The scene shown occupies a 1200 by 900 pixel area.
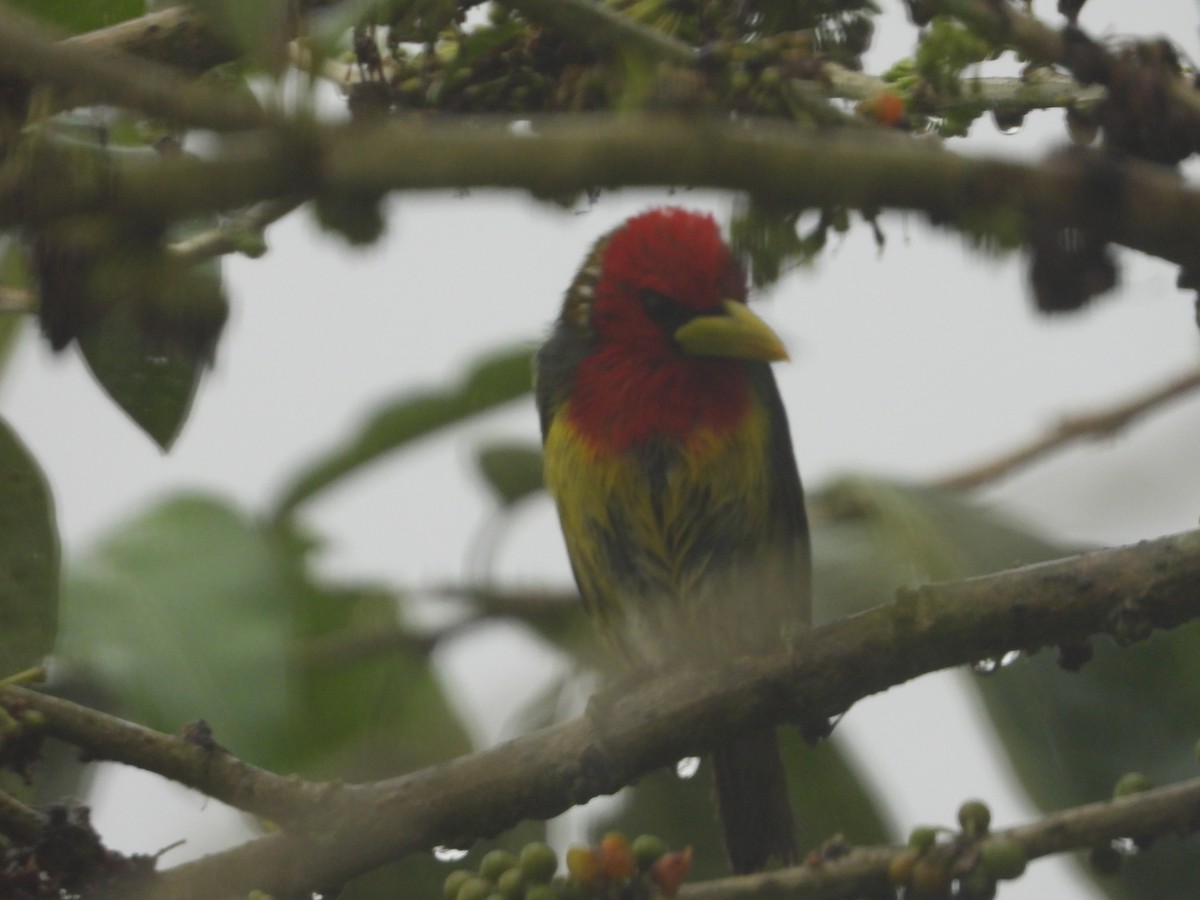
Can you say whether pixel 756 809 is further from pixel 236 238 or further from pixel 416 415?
pixel 236 238

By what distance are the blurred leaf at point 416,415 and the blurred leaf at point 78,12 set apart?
2.15 meters

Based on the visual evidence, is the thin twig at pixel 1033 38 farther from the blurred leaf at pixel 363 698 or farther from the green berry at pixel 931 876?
the blurred leaf at pixel 363 698

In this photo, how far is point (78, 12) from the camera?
2135mm

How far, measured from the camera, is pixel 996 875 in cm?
172

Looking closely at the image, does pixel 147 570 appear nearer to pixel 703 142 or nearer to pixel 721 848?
pixel 721 848

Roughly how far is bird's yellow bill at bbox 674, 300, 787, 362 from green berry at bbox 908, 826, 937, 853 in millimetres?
1292

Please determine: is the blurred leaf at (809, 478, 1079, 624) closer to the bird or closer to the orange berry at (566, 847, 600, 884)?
the bird

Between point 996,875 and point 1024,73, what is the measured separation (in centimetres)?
94

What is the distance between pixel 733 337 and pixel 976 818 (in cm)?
147

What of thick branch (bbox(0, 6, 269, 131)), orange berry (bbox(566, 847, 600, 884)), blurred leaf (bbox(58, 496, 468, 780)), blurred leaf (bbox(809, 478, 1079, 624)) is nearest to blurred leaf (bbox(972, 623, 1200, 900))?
blurred leaf (bbox(809, 478, 1079, 624))

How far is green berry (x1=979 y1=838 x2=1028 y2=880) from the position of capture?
1.70 meters

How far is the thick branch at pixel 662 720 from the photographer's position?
199 centimetres

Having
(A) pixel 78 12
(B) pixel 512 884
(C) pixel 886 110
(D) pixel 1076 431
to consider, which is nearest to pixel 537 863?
(B) pixel 512 884

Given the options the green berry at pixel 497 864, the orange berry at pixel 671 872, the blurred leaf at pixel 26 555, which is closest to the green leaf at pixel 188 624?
the blurred leaf at pixel 26 555
